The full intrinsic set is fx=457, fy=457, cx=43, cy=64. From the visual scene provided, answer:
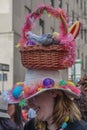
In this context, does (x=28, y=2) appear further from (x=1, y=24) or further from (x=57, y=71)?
(x=57, y=71)

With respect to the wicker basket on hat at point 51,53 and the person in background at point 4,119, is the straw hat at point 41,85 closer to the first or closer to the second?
the wicker basket on hat at point 51,53

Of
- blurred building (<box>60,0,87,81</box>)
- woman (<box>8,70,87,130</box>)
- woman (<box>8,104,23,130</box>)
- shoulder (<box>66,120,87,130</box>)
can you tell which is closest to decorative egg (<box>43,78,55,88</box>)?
woman (<box>8,70,87,130</box>)

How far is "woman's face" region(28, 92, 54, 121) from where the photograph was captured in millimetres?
2760

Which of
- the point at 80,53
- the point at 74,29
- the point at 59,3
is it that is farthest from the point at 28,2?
the point at 74,29

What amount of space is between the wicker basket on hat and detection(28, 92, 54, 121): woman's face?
0.59ft

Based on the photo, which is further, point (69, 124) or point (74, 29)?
point (74, 29)

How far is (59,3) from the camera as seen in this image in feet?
108

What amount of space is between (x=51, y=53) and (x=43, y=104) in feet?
1.04

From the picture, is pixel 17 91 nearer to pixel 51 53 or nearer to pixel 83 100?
pixel 51 53

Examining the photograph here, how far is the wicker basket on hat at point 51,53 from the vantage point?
9.21ft

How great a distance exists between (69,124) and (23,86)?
1.25 feet

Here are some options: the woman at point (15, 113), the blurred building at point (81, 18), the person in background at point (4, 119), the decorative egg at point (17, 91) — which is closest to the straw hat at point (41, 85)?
the decorative egg at point (17, 91)

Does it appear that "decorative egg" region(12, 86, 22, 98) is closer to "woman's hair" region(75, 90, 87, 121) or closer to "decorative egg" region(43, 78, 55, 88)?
"decorative egg" region(43, 78, 55, 88)

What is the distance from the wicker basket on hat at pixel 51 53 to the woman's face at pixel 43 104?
7.0 inches
